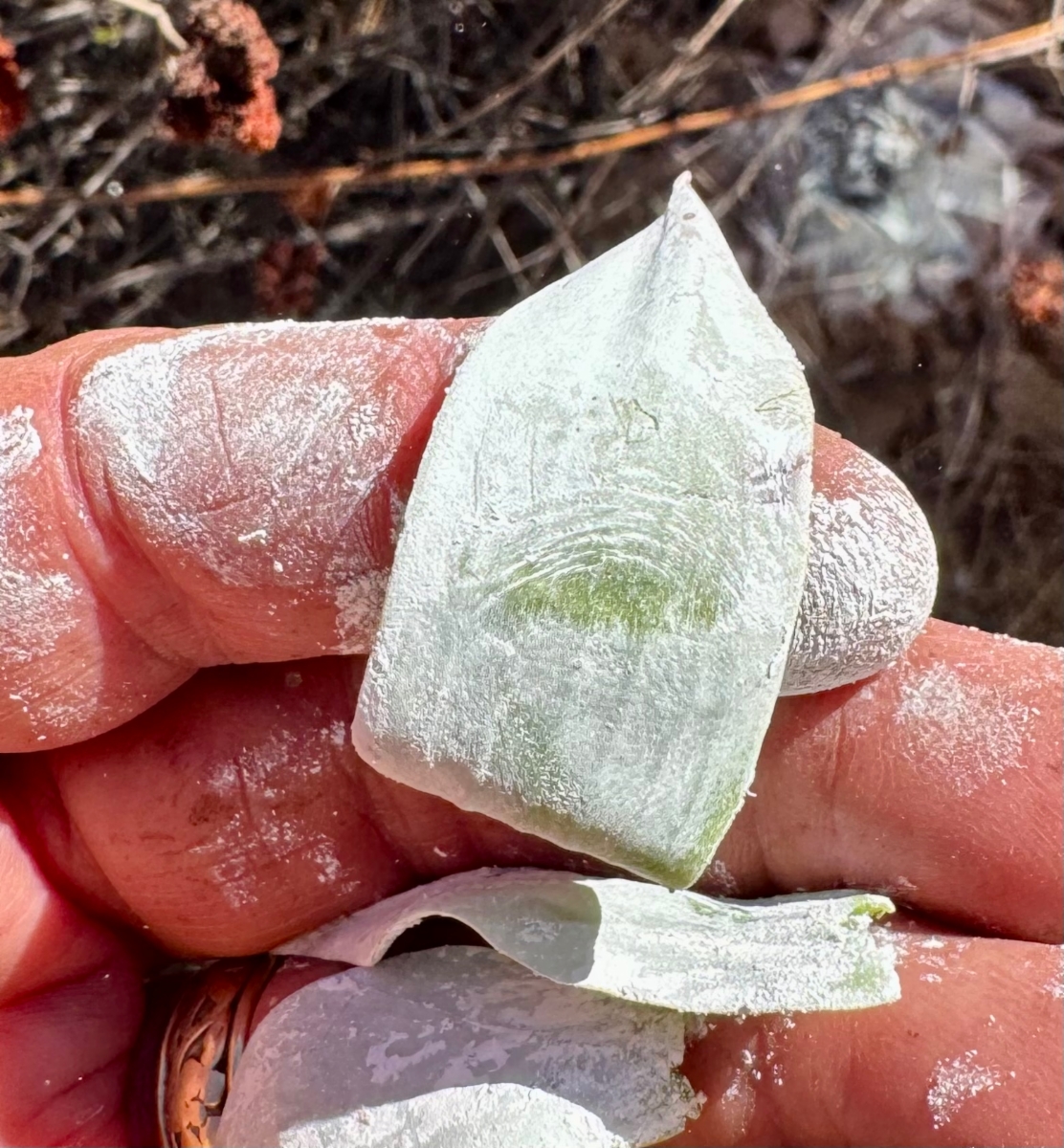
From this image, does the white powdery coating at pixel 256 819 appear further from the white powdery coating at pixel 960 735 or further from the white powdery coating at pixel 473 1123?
the white powdery coating at pixel 960 735

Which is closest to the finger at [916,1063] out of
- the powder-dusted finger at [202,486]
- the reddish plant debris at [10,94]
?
the powder-dusted finger at [202,486]

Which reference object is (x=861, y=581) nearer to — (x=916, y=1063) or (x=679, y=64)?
(x=916, y=1063)

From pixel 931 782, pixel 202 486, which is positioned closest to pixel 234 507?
pixel 202 486

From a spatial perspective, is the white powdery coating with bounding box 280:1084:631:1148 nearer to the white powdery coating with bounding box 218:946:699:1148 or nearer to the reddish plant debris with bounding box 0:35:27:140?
the white powdery coating with bounding box 218:946:699:1148

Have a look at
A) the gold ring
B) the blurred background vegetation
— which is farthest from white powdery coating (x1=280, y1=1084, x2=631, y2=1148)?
the blurred background vegetation

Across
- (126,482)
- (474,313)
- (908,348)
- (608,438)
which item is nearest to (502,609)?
(608,438)

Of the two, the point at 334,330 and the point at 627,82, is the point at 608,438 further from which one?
the point at 627,82
